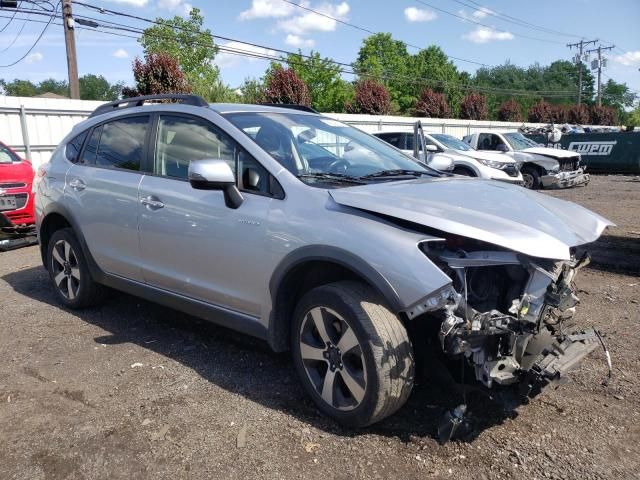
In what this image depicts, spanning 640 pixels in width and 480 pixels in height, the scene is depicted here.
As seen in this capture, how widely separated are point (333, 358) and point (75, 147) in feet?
11.3

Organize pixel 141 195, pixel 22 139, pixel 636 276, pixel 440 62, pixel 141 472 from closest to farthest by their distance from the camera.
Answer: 1. pixel 141 472
2. pixel 141 195
3. pixel 636 276
4. pixel 22 139
5. pixel 440 62

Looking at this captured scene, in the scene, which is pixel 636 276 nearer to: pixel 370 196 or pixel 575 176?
pixel 370 196

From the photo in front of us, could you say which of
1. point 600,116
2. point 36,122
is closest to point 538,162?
point 36,122

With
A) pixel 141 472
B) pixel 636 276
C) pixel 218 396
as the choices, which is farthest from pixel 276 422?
pixel 636 276

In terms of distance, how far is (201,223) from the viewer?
3.65 metres

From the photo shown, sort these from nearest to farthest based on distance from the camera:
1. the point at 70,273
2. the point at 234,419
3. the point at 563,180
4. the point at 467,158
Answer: the point at 234,419 < the point at 70,273 < the point at 467,158 < the point at 563,180

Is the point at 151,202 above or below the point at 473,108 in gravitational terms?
below

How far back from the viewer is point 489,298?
9.53 ft

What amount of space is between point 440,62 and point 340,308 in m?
82.0

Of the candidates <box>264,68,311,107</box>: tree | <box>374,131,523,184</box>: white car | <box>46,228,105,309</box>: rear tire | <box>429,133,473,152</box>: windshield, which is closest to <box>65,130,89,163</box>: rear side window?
<box>46,228,105,309</box>: rear tire

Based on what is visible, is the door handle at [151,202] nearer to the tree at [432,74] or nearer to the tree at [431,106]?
the tree at [431,106]

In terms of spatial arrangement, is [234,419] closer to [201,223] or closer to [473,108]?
[201,223]

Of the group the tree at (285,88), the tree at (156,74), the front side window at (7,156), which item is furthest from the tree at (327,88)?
the front side window at (7,156)

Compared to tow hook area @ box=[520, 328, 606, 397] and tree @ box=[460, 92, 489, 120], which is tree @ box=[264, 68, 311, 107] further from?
tree @ box=[460, 92, 489, 120]
